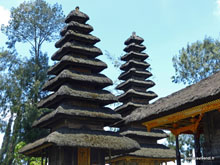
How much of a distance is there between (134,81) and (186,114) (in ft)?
73.1

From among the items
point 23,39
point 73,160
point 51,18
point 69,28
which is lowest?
point 73,160

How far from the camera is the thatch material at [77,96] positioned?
23078mm

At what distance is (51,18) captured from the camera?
42156mm

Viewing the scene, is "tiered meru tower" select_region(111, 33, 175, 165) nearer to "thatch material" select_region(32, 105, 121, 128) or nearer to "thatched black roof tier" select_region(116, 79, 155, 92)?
"thatched black roof tier" select_region(116, 79, 155, 92)

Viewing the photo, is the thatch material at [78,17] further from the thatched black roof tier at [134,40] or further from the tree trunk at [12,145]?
the tree trunk at [12,145]

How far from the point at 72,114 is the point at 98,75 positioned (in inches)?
204

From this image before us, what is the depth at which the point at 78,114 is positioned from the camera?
2239cm

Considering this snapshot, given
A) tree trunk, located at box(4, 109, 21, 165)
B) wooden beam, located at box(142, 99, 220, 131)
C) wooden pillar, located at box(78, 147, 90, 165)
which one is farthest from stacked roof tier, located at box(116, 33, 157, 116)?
wooden beam, located at box(142, 99, 220, 131)

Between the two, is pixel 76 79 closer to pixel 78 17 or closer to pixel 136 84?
pixel 78 17

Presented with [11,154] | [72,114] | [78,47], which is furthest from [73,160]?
[11,154]

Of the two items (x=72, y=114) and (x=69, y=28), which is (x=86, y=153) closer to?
(x=72, y=114)

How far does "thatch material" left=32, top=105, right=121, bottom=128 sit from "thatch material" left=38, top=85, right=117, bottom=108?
2.78 feet

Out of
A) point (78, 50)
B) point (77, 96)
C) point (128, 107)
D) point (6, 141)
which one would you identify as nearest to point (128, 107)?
point (128, 107)

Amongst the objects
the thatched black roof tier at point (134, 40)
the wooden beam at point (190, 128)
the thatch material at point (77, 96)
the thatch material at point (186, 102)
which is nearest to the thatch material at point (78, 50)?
the thatch material at point (77, 96)
